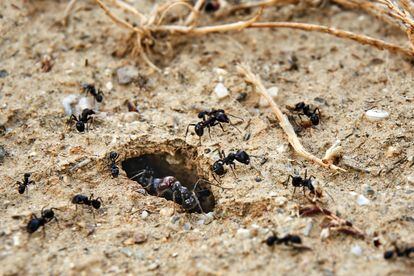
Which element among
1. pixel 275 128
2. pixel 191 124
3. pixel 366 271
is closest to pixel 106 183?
pixel 191 124

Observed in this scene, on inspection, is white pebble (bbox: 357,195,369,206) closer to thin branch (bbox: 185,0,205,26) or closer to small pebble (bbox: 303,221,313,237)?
small pebble (bbox: 303,221,313,237)

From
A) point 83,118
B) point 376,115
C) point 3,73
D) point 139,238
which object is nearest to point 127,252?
point 139,238

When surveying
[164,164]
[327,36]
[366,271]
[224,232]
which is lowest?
[164,164]

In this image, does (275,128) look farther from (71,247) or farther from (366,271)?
(71,247)

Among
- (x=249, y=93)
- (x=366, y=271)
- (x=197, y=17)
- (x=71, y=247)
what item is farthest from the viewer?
(x=197, y=17)

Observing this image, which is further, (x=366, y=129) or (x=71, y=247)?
(x=366, y=129)

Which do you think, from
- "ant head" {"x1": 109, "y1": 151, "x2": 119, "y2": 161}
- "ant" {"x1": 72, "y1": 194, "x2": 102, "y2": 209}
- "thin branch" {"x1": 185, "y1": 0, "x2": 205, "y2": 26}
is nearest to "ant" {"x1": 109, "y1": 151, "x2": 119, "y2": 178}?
"ant head" {"x1": 109, "y1": 151, "x2": 119, "y2": 161}

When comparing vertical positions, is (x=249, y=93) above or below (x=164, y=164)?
above
